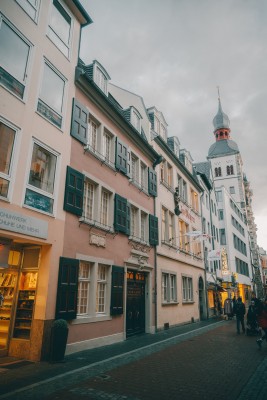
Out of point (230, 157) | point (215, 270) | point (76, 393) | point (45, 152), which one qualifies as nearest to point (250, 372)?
point (76, 393)

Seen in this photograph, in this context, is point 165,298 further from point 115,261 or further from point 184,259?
point 115,261

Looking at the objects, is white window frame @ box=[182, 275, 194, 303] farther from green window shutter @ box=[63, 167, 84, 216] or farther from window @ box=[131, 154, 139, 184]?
green window shutter @ box=[63, 167, 84, 216]

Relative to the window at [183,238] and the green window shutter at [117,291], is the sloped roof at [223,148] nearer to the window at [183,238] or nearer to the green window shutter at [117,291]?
the window at [183,238]

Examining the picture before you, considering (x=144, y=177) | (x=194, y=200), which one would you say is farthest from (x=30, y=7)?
(x=194, y=200)

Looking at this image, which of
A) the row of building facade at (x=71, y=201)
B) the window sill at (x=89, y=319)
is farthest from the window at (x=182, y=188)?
the window sill at (x=89, y=319)

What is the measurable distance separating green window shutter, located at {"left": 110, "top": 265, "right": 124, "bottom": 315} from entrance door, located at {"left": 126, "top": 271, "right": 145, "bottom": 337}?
1423 millimetres

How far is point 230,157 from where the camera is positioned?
70.6 meters

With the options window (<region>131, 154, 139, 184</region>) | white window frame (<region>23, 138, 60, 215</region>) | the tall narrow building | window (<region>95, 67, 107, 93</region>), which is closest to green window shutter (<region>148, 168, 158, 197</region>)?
window (<region>131, 154, 139, 184</region>)

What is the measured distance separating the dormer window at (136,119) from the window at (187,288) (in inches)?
448

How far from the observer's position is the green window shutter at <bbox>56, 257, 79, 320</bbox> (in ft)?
31.8

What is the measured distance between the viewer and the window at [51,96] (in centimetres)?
1033

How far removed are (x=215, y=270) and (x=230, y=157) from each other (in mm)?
43954

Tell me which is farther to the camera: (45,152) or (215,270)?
(215,270)

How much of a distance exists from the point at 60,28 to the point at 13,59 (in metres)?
3.78
